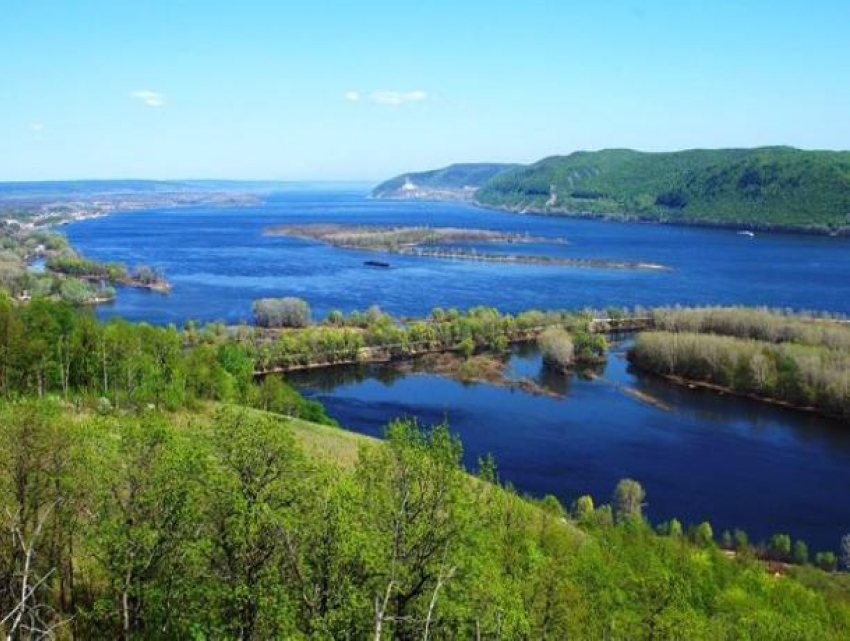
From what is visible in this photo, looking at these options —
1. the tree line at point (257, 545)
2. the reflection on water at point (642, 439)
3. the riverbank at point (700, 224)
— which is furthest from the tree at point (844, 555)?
the riverbank at point (700, 224)

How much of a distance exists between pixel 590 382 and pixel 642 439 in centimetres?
1021

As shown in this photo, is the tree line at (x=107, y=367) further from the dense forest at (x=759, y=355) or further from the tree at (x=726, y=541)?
the dense forest at (x=759, y=355)

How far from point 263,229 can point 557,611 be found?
143 m

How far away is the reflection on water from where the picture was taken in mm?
30656

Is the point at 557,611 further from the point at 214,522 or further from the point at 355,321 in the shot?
the point at 355,321

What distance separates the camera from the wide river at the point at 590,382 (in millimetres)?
32219

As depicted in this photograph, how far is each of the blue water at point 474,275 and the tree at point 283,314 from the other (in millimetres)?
3570

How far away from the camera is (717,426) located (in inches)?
1564

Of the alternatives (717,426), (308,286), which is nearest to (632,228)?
(308,286)

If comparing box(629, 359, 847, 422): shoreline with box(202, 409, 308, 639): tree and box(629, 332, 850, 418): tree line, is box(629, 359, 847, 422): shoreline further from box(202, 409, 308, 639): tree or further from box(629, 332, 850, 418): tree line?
box(202, 409, 308, 639): tree

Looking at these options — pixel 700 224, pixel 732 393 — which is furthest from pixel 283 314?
pixel 700 224

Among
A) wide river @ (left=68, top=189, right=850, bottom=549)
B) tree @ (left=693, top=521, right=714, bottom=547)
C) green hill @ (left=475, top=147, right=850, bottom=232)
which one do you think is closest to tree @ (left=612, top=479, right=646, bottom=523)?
wide river @ (left=68, top=189, right=850, bottom=549)

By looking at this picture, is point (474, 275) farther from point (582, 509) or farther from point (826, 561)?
point (826, 561)

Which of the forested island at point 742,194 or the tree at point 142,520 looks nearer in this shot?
the tree at point 142,520
